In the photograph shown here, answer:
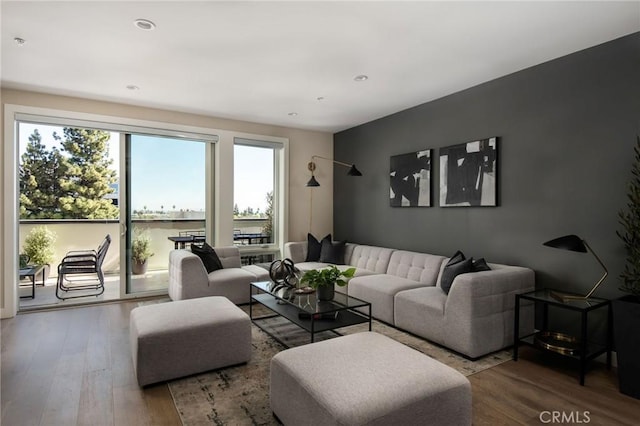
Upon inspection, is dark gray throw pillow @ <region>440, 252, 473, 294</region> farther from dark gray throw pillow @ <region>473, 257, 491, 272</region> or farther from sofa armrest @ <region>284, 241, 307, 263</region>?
sofa armrest @ <region>284, 241, 307, 263</region>

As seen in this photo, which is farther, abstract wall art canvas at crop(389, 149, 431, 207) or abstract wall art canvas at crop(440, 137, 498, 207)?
abstract wall art canvas at crop(389, 149, 431, 207)

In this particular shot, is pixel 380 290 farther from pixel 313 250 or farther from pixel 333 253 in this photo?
pixel 313 250

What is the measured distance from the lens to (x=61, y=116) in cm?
414

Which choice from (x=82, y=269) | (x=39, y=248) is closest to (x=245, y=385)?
(x=82, y=269)

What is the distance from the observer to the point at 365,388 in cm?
158

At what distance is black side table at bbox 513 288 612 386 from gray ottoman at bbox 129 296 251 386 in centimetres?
227

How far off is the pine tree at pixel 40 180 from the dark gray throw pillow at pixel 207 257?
13.7 ft

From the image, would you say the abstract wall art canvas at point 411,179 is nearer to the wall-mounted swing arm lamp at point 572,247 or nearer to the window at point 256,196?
the wall-mounted swing arm lamp at point 572,247

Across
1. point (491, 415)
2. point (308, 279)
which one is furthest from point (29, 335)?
point (491, 415)

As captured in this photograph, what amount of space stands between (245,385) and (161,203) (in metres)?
3.36

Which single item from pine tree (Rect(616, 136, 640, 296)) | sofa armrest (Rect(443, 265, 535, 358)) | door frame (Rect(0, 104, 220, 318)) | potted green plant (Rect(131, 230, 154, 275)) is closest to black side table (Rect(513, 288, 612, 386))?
sofa armrest (Rect(443, 265, 535, 358))

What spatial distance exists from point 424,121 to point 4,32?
4.20 m

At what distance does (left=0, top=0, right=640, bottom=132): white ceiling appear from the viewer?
93.0 inches

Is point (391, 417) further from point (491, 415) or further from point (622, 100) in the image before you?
point (622, 100)
